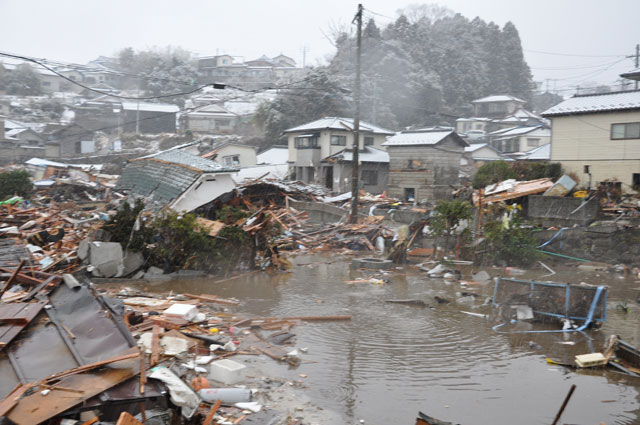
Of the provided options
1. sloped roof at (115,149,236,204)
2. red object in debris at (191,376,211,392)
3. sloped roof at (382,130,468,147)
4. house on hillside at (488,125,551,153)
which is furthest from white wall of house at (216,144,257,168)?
red object in debris at (191,376,211,392)

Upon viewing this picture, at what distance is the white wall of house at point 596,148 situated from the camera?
80.5 ft

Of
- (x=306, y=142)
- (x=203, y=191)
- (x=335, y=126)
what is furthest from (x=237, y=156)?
(x=203, y=191)

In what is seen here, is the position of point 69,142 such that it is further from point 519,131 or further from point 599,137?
point 599,137

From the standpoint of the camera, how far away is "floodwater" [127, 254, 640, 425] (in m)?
6.95

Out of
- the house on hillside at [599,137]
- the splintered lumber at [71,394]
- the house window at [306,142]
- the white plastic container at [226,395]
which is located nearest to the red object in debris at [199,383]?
the white plastic container at [226,395]

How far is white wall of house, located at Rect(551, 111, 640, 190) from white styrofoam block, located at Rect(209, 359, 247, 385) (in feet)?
76.7

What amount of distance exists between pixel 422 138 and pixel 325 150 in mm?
7498

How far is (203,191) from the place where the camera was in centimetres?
2002

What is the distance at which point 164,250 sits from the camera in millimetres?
14773

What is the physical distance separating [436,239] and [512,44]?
177 feet

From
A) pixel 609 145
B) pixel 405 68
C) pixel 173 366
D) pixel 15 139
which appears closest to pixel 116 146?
pixel 15 139

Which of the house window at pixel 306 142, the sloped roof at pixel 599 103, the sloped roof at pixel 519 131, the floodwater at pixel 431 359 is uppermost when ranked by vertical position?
the sloped roof at pixel 519 131

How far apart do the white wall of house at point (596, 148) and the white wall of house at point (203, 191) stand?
60.1 feet

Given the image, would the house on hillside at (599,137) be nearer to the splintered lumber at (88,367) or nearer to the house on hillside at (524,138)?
the house on hillside at (524,138)
